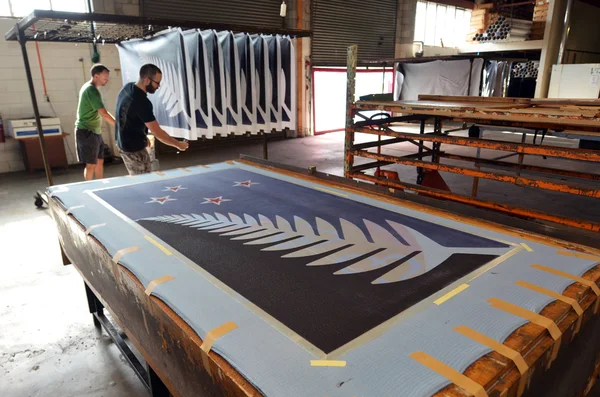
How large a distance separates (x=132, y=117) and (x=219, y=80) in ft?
3.22

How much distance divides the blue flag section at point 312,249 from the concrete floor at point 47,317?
104 cm

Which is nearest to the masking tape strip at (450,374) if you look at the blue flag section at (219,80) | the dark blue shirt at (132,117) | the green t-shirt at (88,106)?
the dark blue shirt at (132,117)

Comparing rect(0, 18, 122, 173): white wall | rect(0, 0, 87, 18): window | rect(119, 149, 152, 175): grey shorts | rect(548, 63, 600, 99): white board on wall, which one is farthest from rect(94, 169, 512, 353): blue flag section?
rect(548, 63, 600, 99): white board on wall

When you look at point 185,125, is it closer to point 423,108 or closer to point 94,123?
point 94,123

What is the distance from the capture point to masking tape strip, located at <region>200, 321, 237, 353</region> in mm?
1021

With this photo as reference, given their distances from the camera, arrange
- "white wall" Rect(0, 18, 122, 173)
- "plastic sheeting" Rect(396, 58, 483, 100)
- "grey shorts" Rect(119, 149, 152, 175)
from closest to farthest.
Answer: "grey shorts" Rect(119, 149, 152, 175) → "white wall" Rect(0, 18, 122, 173) → "plastic sheeting" Rect(396, 58, 483, 100)

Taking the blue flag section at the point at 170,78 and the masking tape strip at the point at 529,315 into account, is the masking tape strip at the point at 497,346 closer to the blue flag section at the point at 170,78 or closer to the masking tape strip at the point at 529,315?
the masking tape strip at the point at 529,315

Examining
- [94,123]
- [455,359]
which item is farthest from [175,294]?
[94,123]

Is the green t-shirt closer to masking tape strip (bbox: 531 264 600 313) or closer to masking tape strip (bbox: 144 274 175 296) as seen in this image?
masking tape strip (bbox: 144 274 175 296)

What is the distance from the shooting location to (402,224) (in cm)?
187

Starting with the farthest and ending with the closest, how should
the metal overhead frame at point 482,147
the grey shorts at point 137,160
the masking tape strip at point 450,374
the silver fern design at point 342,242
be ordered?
the grey shorts at point 137,160 → the metal overhead frame at point 482,147 → the silver fern design at point 342,242 → the masking tape strip at point 450,374

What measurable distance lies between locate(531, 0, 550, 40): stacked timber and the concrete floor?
26.2 feet

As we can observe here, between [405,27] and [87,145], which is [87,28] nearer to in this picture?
[87,145]

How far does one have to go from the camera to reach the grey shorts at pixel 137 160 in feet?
13.6
